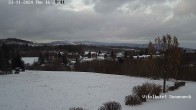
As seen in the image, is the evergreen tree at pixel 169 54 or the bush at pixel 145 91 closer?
the bush at pixel 145 91

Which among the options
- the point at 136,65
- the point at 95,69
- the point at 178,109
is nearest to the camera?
the point at 178,109

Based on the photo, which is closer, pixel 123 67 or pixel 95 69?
pixel 123 67

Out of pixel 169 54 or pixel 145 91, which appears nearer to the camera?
pixel 145 91

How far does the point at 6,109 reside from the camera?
Answer: 23.8m

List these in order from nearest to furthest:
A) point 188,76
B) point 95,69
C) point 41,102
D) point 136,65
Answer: point 41,102, point 188,76, point 136,65, point 95,69

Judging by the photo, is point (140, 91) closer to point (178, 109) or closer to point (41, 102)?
point (178, 109)

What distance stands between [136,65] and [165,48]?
53.0m

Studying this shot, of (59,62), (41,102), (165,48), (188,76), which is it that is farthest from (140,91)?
(59,62)

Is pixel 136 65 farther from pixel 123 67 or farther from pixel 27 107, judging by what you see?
pixel 27 107

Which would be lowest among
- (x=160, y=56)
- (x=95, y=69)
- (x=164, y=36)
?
(x=95, y=69)

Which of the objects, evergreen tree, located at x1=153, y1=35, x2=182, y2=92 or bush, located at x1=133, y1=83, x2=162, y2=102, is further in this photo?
evergreen tree, located at x1=153, y1=35, x2=182, y2=92

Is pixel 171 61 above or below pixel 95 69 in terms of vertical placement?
above

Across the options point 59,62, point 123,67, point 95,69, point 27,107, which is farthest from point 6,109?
point 59,62

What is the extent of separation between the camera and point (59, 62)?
130500 millimetres
